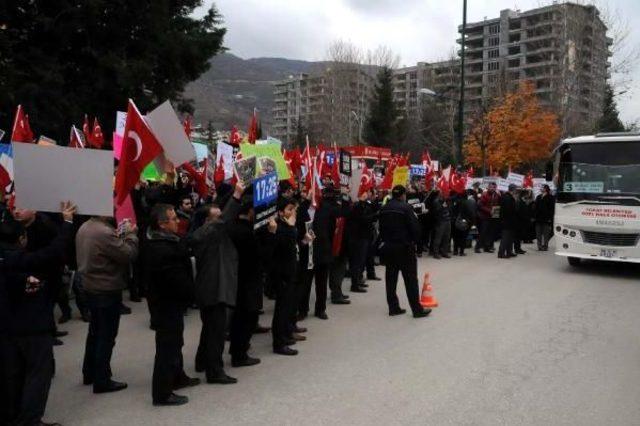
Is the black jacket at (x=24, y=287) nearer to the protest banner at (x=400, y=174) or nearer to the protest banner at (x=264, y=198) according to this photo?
the protest banner at (x=264, y=198)

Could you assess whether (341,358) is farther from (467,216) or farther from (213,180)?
(467,216)

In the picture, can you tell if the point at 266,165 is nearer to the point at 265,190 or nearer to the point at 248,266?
the point at 265,190

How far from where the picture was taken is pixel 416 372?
6.23 m

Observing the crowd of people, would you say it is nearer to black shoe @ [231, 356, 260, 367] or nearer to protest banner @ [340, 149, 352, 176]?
black shoe @ [231, 356, 260, 367]

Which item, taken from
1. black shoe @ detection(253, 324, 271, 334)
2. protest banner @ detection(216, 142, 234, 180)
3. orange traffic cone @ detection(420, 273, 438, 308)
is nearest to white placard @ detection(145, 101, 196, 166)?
black shoe @ detection(253, 324, 271, 334)

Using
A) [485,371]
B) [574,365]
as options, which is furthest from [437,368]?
[574,365]

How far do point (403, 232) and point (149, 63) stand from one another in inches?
449

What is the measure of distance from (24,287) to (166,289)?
3.71 ft

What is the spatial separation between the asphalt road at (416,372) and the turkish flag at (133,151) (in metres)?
1.97

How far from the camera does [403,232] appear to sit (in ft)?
29.4

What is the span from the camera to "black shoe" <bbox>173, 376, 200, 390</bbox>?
5.77 metres

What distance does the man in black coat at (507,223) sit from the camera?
1575 centimetres

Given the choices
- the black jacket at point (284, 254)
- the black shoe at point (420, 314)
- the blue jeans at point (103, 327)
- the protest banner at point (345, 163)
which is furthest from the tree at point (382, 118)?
the blue jeans at point (103, 327)

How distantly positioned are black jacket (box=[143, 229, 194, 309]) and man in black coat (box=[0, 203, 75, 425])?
→ 2.41 feet
